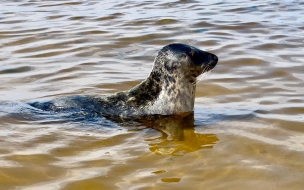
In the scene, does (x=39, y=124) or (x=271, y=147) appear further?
(x=39, y=124)

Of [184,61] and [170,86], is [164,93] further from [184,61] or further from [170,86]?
[184,61]

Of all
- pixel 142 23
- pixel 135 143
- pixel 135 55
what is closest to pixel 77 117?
pixel 135 143

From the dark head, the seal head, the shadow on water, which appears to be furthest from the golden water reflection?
the dark head

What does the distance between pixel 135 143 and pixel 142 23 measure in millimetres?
7066

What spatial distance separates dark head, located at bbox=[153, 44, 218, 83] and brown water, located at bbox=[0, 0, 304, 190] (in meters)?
0.44

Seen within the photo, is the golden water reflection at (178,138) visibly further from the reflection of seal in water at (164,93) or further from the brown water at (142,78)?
the reflection of seal in water at (164,93)

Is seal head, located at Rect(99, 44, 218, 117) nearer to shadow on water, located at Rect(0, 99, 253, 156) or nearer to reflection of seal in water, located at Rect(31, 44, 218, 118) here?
reflection of seal in water, located at Rect(31, 44, 218, 118)

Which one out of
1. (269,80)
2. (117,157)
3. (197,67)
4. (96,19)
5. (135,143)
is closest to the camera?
(117,157)

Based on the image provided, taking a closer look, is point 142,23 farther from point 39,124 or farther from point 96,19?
point 39,124

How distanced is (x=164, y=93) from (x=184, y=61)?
40 cm

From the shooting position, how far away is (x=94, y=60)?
862 cm

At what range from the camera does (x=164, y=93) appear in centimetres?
600

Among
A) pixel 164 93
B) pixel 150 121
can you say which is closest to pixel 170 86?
pixel 164 93

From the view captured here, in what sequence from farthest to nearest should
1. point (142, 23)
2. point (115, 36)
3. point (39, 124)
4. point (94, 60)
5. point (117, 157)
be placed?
point (142, 23) → point (115, 36) → point (94, 60) → point (39, 124) → point (117, 157)
